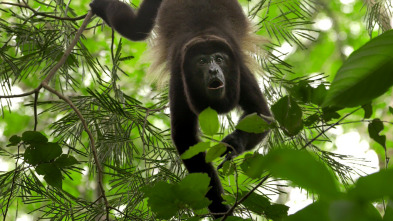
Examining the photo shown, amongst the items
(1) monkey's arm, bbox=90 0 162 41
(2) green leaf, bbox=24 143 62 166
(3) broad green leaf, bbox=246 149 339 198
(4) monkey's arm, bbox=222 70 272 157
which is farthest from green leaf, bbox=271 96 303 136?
(1) monkey's arm, bbox=90 0 162 41

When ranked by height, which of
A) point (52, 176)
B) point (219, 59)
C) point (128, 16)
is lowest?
point (52, 176)

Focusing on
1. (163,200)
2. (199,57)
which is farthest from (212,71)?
(163,200)

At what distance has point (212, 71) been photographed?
2.78 metres

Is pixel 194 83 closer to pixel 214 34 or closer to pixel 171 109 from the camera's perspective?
pixel 171 109

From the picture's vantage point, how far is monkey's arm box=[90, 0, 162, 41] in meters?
3.58

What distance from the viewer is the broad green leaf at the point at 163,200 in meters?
1.08

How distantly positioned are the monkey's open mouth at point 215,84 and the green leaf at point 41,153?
1287 mm

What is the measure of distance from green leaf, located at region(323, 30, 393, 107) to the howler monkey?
1847mm

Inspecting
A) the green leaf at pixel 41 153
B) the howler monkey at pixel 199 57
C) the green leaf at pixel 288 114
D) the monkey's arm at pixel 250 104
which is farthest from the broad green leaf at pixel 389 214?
the monkey's arm at pixel 250 104

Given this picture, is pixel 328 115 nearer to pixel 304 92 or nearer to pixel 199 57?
pixel 304 92

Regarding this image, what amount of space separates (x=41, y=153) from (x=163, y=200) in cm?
77

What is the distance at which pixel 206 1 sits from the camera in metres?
3.49

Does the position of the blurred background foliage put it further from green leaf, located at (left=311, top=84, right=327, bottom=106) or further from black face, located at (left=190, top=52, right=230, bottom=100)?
black face, located at (left=190, top=52, right=230, bottom=100)

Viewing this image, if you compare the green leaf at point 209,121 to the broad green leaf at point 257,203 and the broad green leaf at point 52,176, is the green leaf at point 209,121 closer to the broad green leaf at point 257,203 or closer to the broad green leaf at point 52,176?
the broad green leaf at point 257,203
